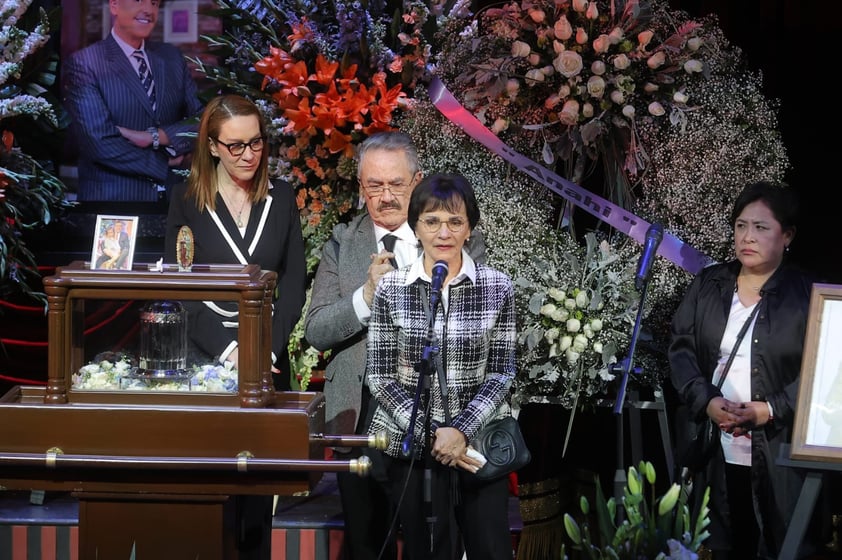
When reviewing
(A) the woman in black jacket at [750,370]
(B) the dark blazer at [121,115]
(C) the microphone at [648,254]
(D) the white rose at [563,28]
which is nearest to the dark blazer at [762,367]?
(A) the woman in black jacket at [750,370]

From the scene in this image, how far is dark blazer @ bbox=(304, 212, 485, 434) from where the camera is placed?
3.27m

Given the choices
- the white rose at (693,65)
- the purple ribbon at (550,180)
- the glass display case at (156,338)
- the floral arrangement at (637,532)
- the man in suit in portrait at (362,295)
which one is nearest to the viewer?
the floral arrangement at (637,532)

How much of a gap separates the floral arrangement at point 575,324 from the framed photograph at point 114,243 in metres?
1.42

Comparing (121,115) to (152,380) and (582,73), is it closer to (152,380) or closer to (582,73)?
(582,73)

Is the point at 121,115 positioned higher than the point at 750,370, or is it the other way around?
the point at 121,115

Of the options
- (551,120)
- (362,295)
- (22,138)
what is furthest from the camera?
(22,138)

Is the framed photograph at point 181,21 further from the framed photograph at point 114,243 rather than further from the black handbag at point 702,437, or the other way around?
the black handbag at point 702,437

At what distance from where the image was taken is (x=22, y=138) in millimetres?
4801

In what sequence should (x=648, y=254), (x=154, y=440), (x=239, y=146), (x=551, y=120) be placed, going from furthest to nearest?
(x=551, y=120) < (x=239, y=146) < (x=648, y=254) < (x=154, y=440)

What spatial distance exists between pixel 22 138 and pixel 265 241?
6.35ft

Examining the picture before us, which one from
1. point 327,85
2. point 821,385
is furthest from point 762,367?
point 327,85

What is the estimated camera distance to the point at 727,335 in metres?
3.40

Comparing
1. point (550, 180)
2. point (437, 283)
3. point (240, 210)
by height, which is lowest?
point (437, 283)

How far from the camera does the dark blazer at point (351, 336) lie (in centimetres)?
→ 327
